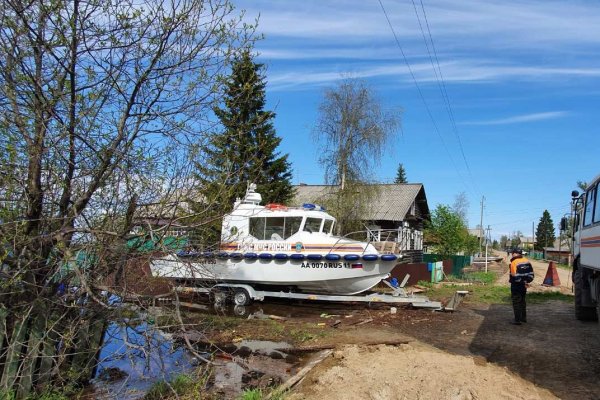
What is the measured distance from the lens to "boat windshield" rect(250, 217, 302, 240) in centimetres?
1438

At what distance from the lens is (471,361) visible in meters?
6.89

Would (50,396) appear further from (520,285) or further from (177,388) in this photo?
(520,285)

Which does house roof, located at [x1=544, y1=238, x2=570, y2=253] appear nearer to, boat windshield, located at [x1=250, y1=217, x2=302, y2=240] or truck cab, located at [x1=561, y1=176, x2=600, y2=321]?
truck cab, located at [x1=561, y1=176, x2=600, y2=321]

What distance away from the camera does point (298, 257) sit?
45.3 ft

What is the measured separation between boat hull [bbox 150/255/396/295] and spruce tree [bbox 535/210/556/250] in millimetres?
126509

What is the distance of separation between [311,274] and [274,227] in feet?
5.89

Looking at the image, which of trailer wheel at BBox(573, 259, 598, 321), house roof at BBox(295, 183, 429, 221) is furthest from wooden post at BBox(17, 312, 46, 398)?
house roof at BBox(295, 183, 429, 221)

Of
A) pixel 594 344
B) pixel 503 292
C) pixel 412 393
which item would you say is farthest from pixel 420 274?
pixel 412 393

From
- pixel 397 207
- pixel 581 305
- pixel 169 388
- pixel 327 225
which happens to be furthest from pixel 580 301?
pixel 397 207

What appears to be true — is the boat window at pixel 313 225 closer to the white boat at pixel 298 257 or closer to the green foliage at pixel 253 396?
the white boat at pixel 298 257

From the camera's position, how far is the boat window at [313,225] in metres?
14.4

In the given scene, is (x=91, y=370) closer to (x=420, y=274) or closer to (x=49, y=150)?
(x=49, y=150)

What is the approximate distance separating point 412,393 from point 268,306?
9.07 meters

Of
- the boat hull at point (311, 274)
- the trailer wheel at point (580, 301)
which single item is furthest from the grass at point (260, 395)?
the trailer wheel at point (580, 301)
